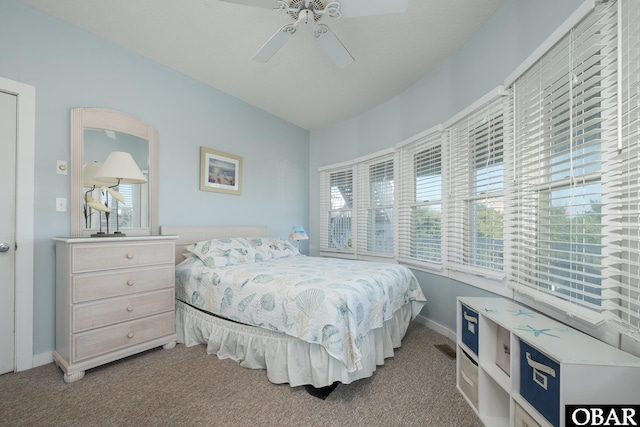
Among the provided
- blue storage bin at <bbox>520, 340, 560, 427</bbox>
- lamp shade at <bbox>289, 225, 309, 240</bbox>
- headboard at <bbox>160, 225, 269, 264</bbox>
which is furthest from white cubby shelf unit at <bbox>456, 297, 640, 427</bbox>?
headboard at <bbox>160, 225, 269, 264</bbox>

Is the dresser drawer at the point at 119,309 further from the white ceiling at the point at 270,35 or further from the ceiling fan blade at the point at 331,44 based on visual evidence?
the ceiling fan blade at the point at 331,44

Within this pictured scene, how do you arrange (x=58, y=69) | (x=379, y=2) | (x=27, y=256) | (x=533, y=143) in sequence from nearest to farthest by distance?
(x=379, y=2) → (x=533, y=143) → (x=27, y=256) → (x=58, y=69)

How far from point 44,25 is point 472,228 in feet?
12.6

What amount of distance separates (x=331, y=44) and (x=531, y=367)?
2234 mm

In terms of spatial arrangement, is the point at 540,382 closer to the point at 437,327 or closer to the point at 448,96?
the point at 437,327

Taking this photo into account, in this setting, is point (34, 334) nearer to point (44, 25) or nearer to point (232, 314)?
point (232, 314)

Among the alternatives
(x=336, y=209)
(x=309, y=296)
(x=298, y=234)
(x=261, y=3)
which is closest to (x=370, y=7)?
(x=261, y=3)

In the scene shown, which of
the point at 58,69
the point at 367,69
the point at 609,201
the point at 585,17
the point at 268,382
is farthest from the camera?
the point at 367,69

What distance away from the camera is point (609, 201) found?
1.25 m

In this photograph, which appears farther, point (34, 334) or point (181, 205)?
point (181, 205)

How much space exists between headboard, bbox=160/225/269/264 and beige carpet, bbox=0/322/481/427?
44.6 inches

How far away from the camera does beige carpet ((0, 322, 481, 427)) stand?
1566mm

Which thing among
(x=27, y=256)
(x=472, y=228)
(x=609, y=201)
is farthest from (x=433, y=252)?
(x=27, y=256)

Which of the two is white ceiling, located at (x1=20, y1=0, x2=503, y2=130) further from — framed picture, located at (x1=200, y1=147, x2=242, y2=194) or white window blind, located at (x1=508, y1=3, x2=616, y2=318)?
white window blind, located at (x1=508, y1=3, x2=616, y2=318)
